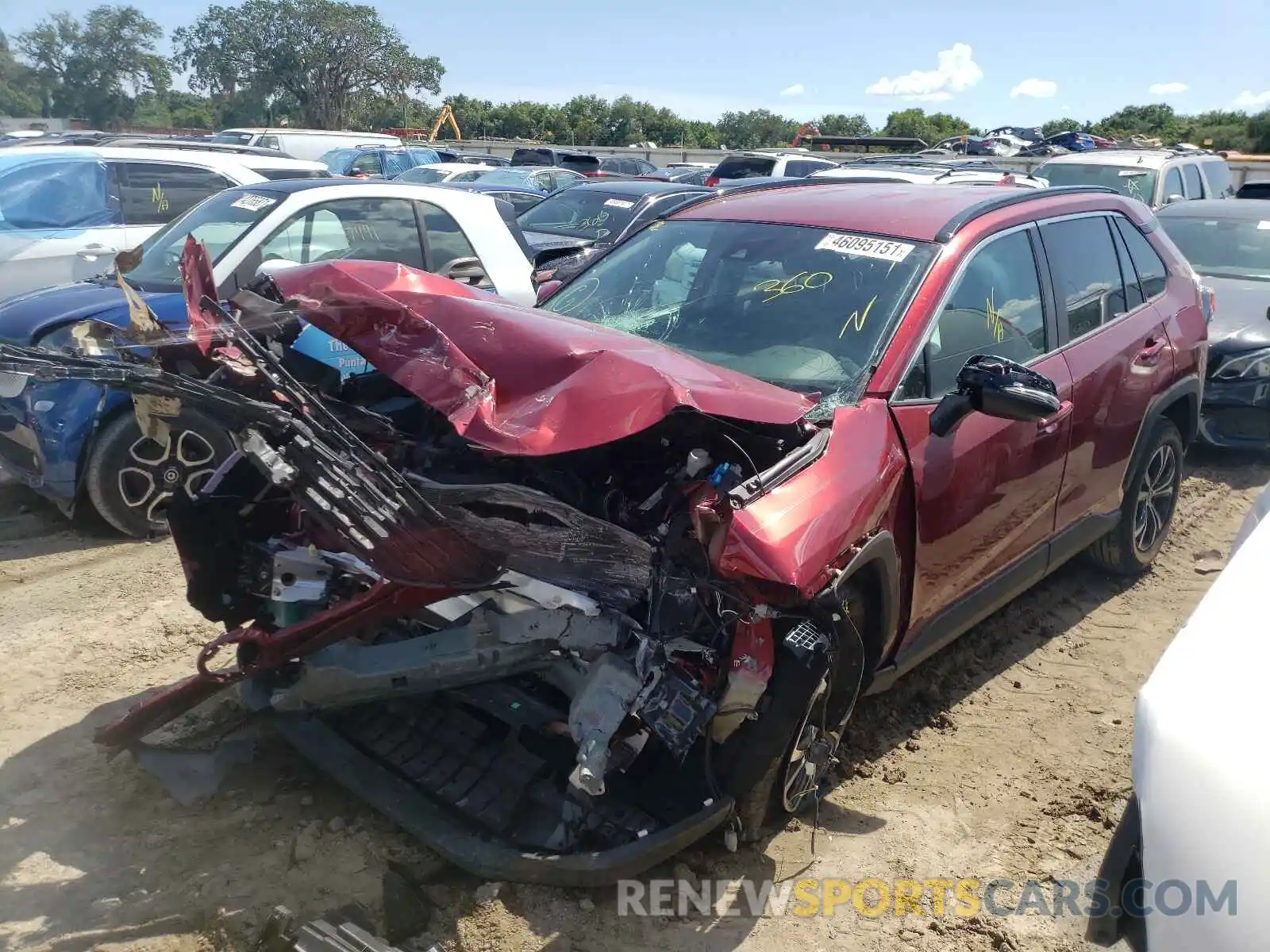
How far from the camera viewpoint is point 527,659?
115 inches

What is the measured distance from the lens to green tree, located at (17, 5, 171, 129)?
53938 mm

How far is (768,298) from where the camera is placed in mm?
3699

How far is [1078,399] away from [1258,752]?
2403 mm

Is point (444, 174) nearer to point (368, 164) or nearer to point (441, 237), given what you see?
point (368, 164)

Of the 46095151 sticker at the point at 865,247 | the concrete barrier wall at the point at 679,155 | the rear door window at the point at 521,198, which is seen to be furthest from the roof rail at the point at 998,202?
the concrete barrier wall at the point at 679,155

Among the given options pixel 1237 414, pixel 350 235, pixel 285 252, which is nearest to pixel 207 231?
pixel 285 252

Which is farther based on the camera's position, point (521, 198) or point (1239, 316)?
point (521, 198)

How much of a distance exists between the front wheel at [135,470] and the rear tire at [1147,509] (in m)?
4.39

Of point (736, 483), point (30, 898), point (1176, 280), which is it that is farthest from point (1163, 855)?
point (1176, 280)

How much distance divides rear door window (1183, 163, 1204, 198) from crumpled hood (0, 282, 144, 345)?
12.3 m

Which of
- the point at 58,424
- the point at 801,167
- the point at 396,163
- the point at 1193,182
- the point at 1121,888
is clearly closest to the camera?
the point at 1121,888

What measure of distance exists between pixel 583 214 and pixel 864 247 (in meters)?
7.74

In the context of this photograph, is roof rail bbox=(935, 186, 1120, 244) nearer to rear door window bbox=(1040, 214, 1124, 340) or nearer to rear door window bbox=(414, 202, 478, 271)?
rear door window bbox=(1040, 214, 1124, 340)

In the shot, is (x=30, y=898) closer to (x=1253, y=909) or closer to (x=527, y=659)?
(x=527, y=659)
